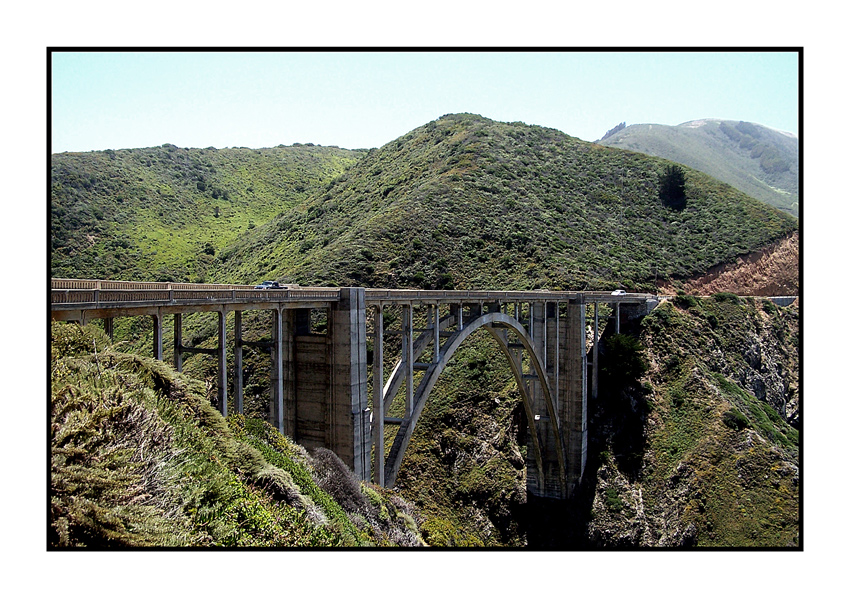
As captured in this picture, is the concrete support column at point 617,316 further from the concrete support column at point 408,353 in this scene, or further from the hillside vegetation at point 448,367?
the concrete support column at point 408,353

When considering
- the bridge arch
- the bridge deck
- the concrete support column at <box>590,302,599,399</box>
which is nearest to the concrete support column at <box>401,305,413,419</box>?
the bridge arch

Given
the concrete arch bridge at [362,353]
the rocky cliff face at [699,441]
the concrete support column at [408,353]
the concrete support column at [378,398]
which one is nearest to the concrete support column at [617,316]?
the rocky cliff face at [699,441]

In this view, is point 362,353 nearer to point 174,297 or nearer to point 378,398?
point 378,398

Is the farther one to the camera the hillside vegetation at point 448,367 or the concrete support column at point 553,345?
the concrete support column at point 553,345

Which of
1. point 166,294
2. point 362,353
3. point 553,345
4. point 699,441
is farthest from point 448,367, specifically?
point 166,294

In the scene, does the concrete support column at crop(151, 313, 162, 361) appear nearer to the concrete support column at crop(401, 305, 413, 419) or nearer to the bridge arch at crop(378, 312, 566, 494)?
the bridge arch at crop(378, 312, 566, 494)

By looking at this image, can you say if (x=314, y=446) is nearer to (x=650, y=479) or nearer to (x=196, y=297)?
(x=196, y=297)
